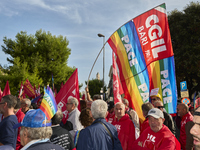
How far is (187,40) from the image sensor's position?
23422mm

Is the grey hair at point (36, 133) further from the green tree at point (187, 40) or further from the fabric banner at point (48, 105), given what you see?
the green tree at point (187, 40)

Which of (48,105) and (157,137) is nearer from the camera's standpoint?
(48,105)

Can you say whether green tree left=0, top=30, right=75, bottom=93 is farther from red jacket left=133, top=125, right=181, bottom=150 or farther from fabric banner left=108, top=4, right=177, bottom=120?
red jacket left=133, top=125, right=181, bottom=150

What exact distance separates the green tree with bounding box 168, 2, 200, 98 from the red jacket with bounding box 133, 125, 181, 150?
828 inches

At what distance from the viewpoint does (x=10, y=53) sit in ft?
→ 102

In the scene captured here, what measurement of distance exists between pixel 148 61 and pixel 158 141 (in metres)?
2.80

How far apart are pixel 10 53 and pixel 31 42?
145 inches

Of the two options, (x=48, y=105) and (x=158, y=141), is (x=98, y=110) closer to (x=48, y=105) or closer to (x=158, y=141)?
(x=48, y=105)

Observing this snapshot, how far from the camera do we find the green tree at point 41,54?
30.8m

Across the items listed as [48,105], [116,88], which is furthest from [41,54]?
[48,105]

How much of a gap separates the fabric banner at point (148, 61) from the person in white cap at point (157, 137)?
Answer: 69.1 inches

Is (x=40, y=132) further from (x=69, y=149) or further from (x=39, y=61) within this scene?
(x=39, y=61)

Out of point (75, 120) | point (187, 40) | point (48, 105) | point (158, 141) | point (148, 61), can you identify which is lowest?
point (158, 141)

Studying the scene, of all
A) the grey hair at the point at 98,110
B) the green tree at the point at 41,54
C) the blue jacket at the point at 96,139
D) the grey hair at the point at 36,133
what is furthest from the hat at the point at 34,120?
the green tree at the point at 41,54
